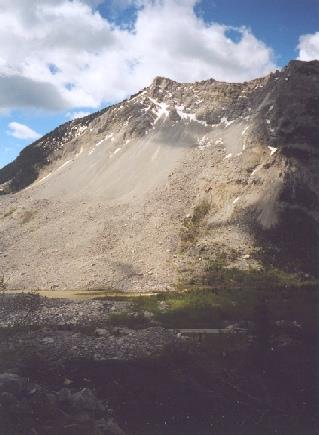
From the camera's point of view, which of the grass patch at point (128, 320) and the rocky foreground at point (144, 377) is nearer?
the rocky foreground at point (144, 377)

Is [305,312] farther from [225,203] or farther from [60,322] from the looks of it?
[225,203]

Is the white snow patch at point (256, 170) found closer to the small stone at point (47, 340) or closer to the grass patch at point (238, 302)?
the grass patch at point (238, 302)

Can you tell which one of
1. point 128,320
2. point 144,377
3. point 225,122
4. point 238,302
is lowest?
point 144,377

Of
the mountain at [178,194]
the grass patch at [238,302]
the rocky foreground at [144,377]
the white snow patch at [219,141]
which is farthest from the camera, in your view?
the white snow patch at [219,141]

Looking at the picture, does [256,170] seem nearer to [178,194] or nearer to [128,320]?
[178,194]

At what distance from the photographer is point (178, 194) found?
10681 centimetres

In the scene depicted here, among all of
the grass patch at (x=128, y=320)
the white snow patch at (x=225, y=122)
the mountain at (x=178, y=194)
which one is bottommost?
the grass patch at (x=128, y=320)

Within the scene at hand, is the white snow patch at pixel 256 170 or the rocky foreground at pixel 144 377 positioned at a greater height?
the white snow patch at pixel 256 170

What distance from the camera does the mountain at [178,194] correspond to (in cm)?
8800

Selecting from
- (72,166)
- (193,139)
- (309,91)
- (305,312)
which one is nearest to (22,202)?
(72,166)

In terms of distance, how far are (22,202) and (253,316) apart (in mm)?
75179

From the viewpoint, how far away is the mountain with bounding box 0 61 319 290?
289 feet

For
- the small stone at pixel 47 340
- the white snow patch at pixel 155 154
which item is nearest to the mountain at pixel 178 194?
the white snow patch at pixel 155 154

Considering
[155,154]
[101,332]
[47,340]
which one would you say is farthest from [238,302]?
[155,154]
